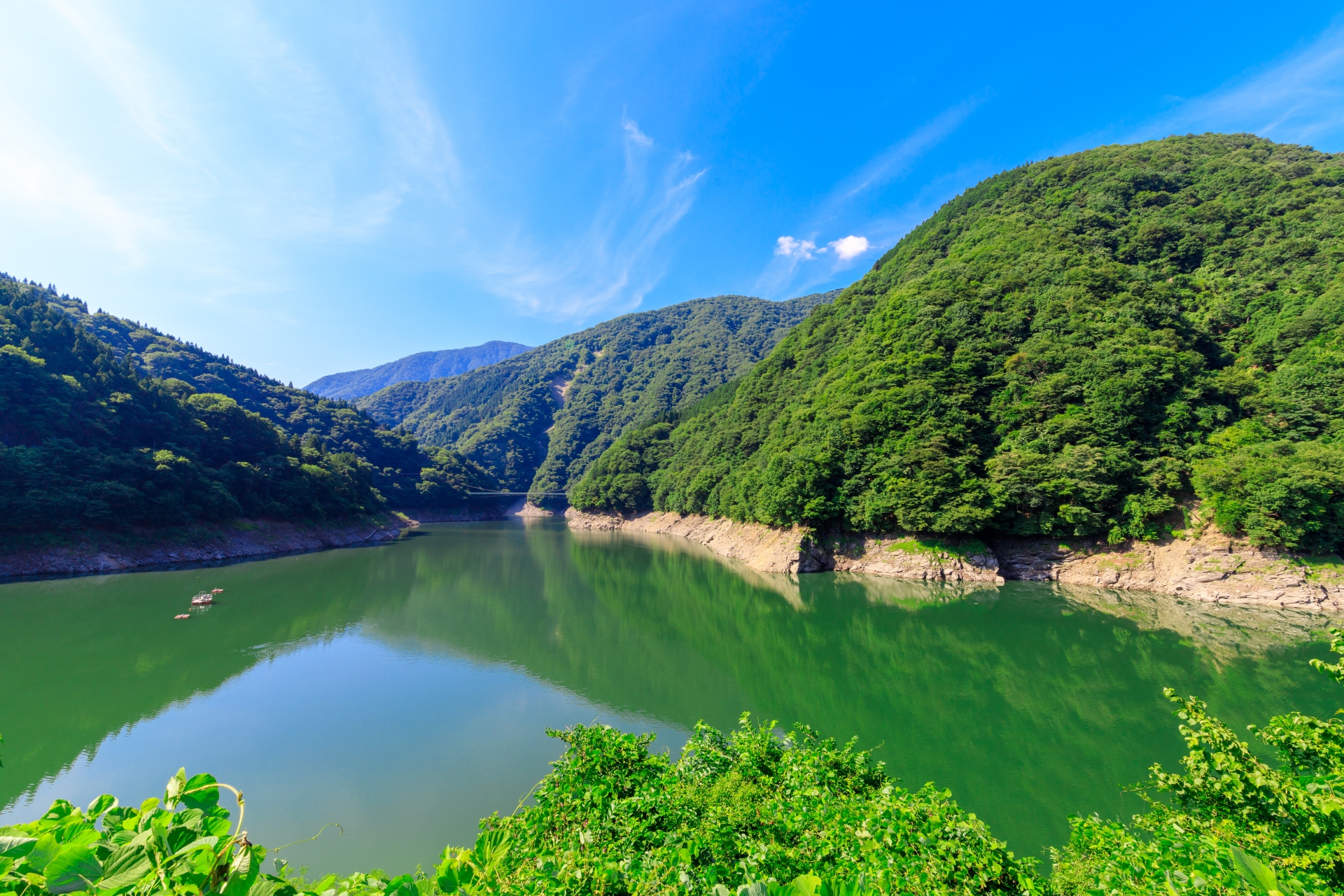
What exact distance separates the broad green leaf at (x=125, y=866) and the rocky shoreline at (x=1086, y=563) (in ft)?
101

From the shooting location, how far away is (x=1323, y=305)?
25.1 m

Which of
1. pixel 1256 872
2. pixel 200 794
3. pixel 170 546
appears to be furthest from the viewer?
pixel 170 546

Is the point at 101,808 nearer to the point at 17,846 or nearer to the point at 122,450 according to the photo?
the point at 17,846

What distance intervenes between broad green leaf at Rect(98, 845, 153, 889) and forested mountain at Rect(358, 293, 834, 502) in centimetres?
9608

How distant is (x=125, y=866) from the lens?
132 centimetres

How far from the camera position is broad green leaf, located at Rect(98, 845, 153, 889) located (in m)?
1.27

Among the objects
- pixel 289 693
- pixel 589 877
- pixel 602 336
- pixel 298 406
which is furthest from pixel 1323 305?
pixel 602 336

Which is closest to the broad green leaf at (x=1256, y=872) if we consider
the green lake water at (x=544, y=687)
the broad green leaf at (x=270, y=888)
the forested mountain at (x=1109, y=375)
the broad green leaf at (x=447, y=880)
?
the broad green leaf at (x=447, y=880)

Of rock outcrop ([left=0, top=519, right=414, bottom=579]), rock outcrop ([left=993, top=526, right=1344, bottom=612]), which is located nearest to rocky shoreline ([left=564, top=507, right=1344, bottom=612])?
rock outcrop ([left=993, top=526, right=1344, bottom=612])

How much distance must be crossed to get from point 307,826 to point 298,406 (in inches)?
3381

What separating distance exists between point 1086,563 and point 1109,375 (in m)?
10.4

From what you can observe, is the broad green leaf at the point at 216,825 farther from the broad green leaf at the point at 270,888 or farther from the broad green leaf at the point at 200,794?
the broad green leaf at the point at 270,888

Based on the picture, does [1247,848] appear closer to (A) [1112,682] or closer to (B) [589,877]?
(B) [589,877]

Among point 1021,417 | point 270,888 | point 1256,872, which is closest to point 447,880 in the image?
point 270,888
